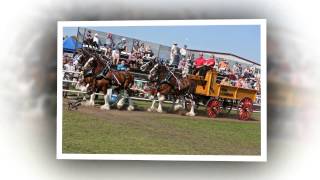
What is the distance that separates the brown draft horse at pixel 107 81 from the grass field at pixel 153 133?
0.12 metres

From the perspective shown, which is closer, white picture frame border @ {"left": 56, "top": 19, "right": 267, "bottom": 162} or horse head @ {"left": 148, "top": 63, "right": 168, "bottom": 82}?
white picture frame border @ {"left": 56, "top": 19, "right": 267, "bottom": 162}

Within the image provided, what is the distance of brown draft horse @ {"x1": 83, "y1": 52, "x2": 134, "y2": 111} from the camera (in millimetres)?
4484

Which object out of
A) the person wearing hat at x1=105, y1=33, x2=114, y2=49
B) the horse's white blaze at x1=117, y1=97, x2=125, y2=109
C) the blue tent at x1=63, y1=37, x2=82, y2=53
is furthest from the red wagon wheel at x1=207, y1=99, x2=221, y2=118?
the blue tent at x1=63, y1=37, x2=82, y2=53

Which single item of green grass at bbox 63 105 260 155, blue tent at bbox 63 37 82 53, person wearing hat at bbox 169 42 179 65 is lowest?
green grass at bbox 63 105 260 155

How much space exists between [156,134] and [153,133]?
0.03 meters

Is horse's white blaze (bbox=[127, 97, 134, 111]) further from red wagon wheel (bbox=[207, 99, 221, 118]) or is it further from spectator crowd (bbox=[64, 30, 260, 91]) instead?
red wagon wheel (bbox=[207, 99, 221, 118])

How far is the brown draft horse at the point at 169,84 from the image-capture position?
4457 mm

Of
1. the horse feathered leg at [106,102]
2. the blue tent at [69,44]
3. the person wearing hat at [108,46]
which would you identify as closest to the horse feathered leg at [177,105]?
the horse feathered leg at [106,102]

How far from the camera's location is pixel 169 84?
14.7 ft

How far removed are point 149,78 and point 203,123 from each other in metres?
0.63

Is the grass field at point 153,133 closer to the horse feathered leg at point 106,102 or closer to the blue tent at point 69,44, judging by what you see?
the horse feathered leg at point 106,102

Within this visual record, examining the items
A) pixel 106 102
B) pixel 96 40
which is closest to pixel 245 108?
pixel 106 102

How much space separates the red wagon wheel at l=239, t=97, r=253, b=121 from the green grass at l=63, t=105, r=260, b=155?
0.06 metres
